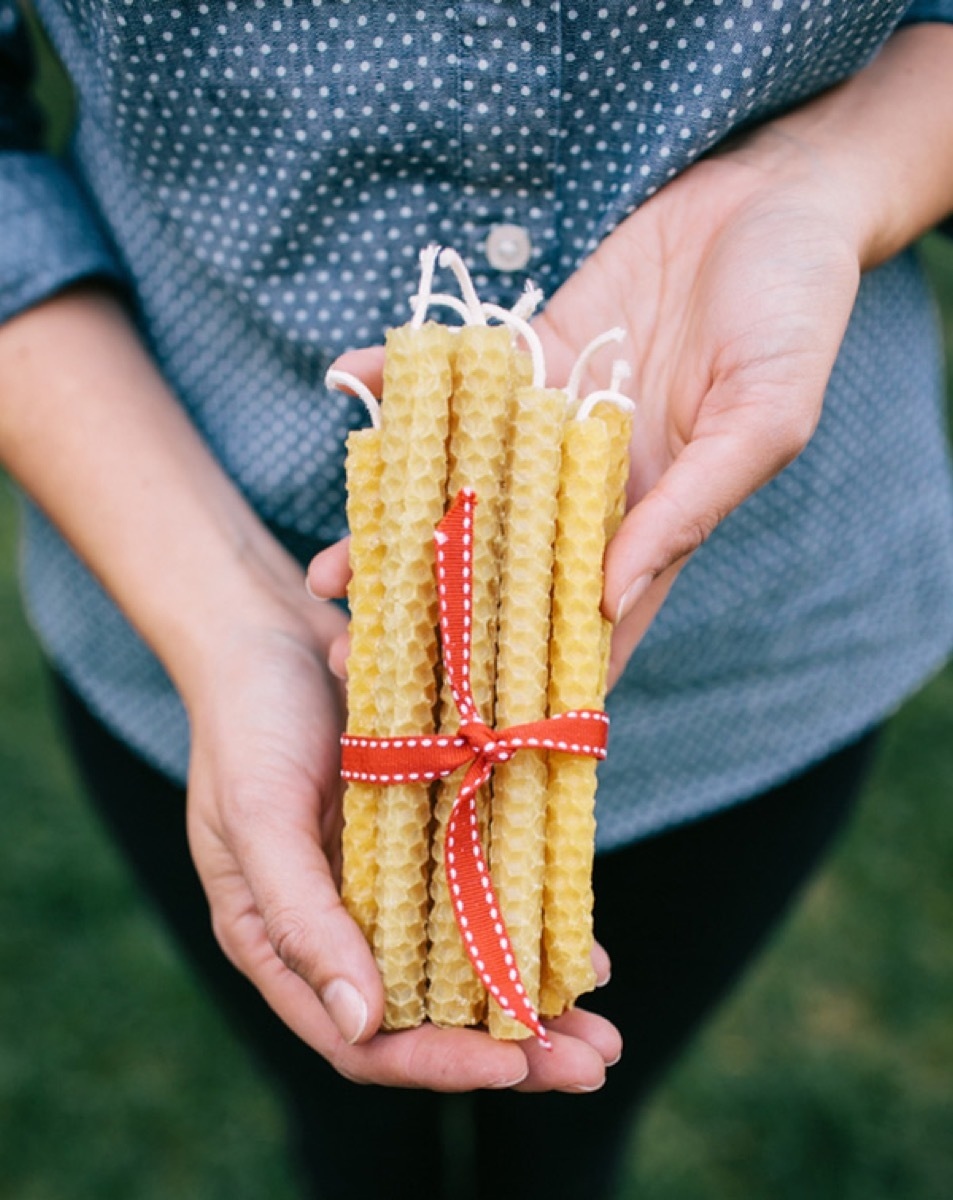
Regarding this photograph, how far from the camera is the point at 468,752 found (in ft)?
3.27

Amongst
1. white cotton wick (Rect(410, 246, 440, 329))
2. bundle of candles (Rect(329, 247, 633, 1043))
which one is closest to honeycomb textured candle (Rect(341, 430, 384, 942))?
bundle of candles (Rect(329, 247, 633, 1043))

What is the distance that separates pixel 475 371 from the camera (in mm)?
1000

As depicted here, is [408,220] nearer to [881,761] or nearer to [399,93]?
[399,93]

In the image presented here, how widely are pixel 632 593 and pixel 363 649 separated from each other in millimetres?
239

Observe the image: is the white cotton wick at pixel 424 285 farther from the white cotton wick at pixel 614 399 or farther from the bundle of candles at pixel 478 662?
the white cotton wick at pixel 614 399

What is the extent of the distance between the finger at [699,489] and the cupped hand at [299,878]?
0.32m

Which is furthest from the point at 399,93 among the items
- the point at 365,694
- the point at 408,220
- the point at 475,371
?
the point at 365,694

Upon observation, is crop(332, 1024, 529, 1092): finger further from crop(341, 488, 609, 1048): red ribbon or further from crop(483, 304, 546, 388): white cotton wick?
crop(483, 304, 546, 388): white cotton wick

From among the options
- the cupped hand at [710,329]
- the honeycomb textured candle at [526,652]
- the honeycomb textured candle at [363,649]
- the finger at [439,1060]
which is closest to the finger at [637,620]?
the cupped hand at [710,329]

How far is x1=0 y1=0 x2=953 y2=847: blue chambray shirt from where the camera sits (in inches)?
40.6

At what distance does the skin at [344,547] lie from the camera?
0.99m

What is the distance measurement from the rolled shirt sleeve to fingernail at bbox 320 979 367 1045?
28.5 inches

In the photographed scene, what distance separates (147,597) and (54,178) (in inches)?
17.7

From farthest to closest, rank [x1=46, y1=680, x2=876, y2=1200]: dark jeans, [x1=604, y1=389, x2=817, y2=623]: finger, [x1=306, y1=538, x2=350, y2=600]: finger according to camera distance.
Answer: [x1=46, y1=680, x2=876, y2=1200]: dark jeans
[x1=306, y1=538, x2=350, y2=600]: finger
[x1=604, y1=389, x2=817, y2=623]: finger
